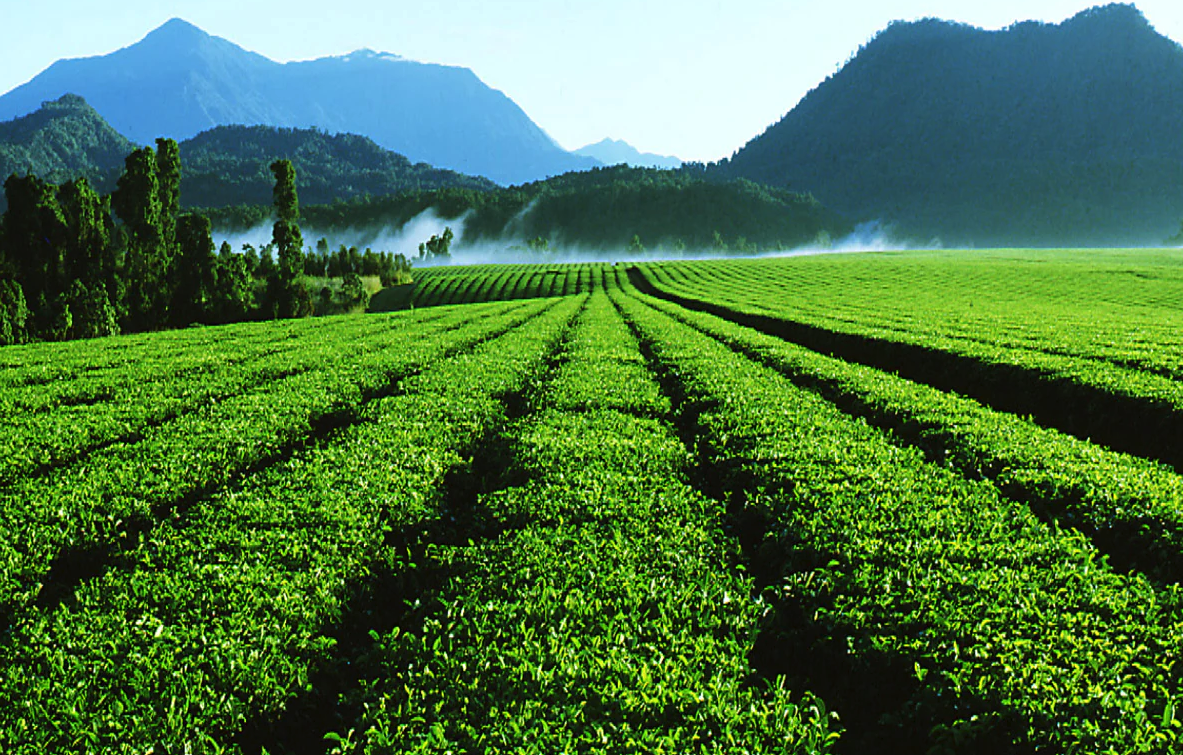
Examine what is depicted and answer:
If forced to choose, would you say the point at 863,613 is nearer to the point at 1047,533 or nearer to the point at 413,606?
the point at 1047,533

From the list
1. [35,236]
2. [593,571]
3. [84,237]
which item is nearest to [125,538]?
[593,571]

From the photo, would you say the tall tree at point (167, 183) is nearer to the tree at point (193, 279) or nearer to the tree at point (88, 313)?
the tree at point (193, 279)

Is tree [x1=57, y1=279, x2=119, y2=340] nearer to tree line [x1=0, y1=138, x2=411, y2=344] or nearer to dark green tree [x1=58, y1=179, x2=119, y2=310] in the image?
tree line [x1=0, y1=138, x2=411, y2=344]

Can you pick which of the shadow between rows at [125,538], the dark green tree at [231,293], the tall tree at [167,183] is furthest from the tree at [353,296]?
the shadow between rows at [125,538]

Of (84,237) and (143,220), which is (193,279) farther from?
(143,220)

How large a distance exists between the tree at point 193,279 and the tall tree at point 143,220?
2979mm

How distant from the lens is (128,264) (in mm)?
82438

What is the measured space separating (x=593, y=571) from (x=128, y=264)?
98.2 metres

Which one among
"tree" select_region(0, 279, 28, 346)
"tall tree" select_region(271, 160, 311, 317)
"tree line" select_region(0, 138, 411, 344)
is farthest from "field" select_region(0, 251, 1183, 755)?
"tall tree" select_region(271, 160, 311, 317)

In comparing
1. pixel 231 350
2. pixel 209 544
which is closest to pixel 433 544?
pixel 209 544

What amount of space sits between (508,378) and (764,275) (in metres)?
88.2

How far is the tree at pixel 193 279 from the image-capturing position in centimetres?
7738

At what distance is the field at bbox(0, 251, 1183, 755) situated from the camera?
5.85m

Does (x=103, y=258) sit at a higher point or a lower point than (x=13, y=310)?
higher
